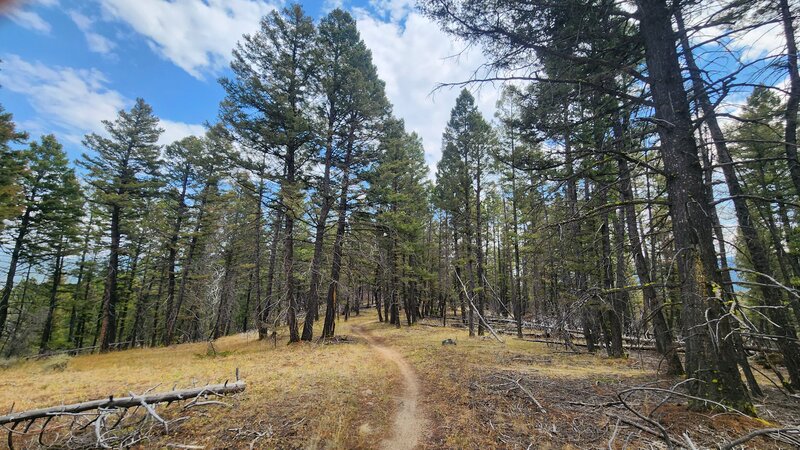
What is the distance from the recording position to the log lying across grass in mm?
4744

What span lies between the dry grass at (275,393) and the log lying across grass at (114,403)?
573 millimetres

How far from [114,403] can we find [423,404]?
5.55 meters

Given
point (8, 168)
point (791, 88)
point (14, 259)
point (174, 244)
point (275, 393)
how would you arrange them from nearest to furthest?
1. point (791, 88)
2. point (275, 393)
3. point (8, 168)
4. point (14, 259)
5. point (174, 244)

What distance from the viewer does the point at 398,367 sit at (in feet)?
30.4

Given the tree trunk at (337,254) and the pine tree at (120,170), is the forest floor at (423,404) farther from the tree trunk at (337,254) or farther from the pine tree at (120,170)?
the pine tree at (120,170)

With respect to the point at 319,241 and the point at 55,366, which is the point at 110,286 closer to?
the point at 55,366

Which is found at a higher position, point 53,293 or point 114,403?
point 53,293

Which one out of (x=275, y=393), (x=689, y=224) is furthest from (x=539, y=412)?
(x=275, y=393)

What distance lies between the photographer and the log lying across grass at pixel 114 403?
15.6ft

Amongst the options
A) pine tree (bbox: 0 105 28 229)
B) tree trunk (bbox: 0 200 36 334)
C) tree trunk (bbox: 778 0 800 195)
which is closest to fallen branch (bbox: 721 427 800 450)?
tree trunk (bbox: 778 0 800 195)

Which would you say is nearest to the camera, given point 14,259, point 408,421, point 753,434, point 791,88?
point 753,434

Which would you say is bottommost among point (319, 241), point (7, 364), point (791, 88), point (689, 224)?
point (7, 364)

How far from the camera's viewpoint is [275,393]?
643cm

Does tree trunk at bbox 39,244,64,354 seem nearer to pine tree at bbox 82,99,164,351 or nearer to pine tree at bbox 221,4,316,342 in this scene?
pine tree at bbox 82,99,164,351
